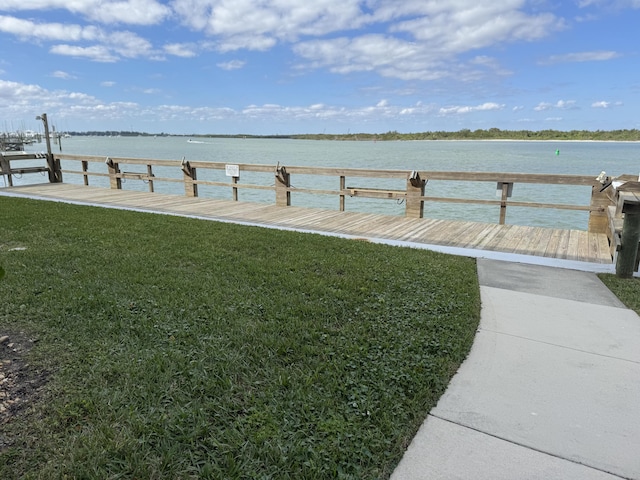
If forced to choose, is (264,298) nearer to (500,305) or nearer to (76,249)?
(500,305)

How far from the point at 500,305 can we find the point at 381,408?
2032mm

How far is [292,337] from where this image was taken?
3.05 metres

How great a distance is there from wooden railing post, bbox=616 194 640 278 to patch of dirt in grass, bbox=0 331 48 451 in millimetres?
5094

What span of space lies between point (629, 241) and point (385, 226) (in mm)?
3597

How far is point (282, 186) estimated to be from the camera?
30.9 feet

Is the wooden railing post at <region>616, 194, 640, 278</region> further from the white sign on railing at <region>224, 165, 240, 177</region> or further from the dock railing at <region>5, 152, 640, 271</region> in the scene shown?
the white sign on railing at <region>224, 165, 240, 177</region>

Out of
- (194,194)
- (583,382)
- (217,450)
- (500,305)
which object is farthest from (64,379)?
(194,194)

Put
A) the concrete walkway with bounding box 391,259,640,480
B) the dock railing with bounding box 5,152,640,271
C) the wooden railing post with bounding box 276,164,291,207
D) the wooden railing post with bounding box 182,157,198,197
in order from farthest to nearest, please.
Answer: the wooden railing post with bounding box 182,157,198,197 < the wooden railing post with bounding box 276,164,291,207 < the dock railing with bounding box 5,152,640,271 < the concrete walkway with bounding box 391,259,640,480

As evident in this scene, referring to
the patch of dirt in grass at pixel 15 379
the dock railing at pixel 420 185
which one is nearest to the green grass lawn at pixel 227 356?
the patch of dirt in grass at pixel 15 379

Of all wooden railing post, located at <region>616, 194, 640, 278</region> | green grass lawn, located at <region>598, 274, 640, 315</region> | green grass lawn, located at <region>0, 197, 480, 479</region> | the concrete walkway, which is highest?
wooden railing post, located at <region>616, 194, 640, 278</region>

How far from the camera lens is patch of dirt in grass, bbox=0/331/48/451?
224cm

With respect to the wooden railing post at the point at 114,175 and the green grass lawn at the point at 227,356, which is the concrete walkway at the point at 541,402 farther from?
the wooden railing post at the point at 114,175

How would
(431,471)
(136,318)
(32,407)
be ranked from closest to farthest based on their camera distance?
(431,471), (32,407), (136,318)

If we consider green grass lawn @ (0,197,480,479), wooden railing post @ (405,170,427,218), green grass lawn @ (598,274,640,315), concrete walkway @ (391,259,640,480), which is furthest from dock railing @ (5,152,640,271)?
green grass lawn @ (0,197,480,479)
